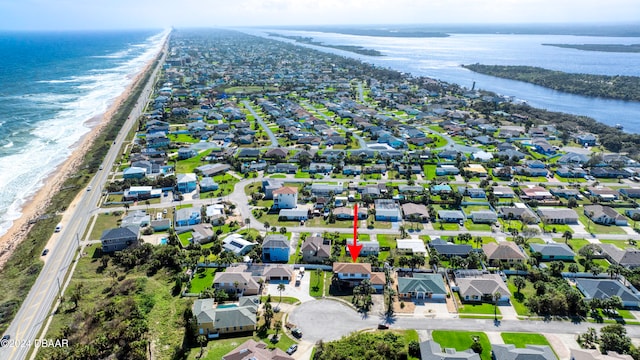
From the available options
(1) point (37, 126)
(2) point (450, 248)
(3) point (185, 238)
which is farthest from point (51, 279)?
(1) point (37, 126)

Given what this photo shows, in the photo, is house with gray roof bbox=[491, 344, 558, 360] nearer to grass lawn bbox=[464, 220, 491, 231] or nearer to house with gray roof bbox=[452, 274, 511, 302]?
house with gray roof bbox=[452, 274, 511, 302]

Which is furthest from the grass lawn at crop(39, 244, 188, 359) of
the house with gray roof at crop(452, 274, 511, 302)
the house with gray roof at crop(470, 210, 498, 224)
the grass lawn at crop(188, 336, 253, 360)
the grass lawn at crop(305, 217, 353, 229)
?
the house with gray roof at crop(470, 210, 498, 224)

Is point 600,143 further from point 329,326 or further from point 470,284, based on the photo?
point 329,326

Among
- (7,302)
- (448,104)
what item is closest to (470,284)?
(7,302)

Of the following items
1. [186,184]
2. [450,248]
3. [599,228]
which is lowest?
[599,228]

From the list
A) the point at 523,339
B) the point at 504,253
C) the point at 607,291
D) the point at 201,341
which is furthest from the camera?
the point at 504,253

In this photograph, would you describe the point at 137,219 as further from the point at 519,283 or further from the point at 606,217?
the point at 606,217

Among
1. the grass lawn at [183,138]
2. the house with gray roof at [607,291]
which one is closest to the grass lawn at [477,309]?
the house with gray roof at [607,291]
